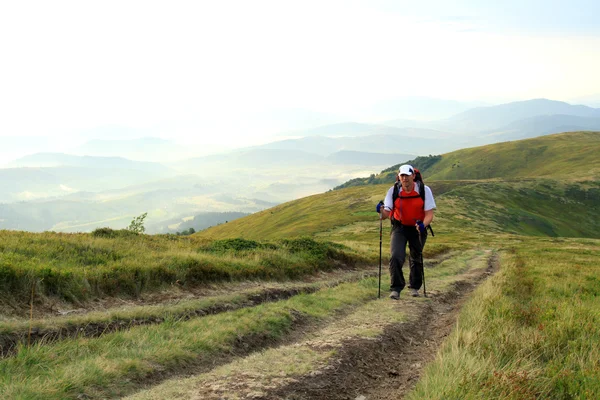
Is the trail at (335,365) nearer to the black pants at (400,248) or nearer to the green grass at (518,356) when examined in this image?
the green grass at (518,356)

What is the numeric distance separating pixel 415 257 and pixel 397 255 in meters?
0.82

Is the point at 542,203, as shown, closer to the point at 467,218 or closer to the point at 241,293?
the point at 467,218

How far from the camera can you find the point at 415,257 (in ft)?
46.2

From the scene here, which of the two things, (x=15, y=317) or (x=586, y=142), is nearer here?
(x=15, y=317)

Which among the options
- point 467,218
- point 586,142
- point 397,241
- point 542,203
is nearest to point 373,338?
point 397,241

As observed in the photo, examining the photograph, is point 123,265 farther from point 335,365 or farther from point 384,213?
point 335,365

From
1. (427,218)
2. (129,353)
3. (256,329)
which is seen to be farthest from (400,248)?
(129,353)

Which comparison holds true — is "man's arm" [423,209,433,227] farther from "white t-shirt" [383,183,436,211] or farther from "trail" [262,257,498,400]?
"trail" [262,257,498,400]

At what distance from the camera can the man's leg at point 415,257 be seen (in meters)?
13.7

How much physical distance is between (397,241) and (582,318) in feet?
17.5

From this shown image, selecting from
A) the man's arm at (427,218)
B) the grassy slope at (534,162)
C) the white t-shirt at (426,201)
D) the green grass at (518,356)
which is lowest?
the green grass at (518,356)

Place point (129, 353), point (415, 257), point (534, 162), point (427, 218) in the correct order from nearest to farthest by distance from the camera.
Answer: point (129, 353), point (427, 218), point (415, 257), point (534, 162)

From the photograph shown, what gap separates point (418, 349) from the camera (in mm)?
9180

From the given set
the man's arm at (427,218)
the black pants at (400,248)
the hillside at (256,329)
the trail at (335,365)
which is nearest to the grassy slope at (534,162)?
the black pants at (400,248)
